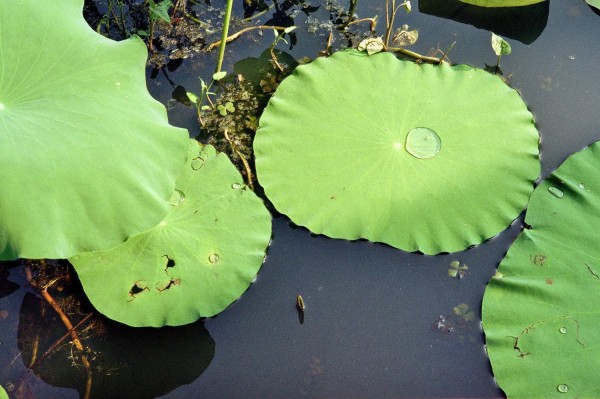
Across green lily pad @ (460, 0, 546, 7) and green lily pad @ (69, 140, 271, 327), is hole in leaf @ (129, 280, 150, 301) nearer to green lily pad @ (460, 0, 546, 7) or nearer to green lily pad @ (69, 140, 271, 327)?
green lily pad @ (69, 140, 271, 327)

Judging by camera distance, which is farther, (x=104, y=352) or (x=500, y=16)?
(x=500, y=16)

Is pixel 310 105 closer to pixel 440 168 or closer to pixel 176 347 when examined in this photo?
pixel 440 168

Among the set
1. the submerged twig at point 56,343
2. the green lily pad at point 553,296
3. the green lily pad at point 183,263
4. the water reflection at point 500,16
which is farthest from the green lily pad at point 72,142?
the water reflection at point 500,16

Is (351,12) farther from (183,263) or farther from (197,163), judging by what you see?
(183,263)

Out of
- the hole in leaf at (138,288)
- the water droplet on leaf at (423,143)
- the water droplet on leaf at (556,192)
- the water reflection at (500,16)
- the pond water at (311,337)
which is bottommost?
the pond water at (311,337)

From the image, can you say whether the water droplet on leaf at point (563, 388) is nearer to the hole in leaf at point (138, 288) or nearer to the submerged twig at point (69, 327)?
the hole in leaf at point (138, 288)

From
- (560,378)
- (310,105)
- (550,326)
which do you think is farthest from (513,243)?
(310,105)

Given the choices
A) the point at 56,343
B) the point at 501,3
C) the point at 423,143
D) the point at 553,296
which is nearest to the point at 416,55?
the point at 501,3
